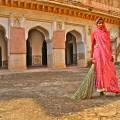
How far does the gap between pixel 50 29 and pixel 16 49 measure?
3.11m

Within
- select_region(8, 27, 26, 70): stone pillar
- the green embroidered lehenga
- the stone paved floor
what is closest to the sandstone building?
select_region(8, 27, 26, 70): stone pillar

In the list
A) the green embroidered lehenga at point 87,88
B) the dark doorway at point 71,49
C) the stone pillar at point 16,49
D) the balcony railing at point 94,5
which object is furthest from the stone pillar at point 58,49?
the green embroidered lehenga at point 87,88

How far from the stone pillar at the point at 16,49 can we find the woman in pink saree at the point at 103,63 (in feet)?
35.4

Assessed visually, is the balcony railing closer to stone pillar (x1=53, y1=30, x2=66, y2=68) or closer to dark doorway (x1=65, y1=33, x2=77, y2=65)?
stone pillar (x1=53, y1=30, x2=66, y2=68)

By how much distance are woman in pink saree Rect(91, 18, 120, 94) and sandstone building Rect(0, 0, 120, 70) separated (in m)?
10.9

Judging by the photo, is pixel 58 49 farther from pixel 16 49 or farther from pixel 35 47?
pixel 16 49

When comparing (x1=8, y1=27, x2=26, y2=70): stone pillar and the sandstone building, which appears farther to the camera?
the sandstone building

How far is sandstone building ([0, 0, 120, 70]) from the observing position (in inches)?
635

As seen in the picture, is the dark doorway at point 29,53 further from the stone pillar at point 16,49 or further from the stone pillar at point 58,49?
the stone pillar at point 16,49

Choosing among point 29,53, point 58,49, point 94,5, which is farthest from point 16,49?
point 94,5

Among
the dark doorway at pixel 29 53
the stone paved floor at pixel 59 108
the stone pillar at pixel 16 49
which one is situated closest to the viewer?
the stone paved floor at pixel 59 108

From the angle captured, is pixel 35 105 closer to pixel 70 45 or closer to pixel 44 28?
pixel 44 28

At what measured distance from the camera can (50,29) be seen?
59.5ft

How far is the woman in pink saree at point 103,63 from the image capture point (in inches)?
218
